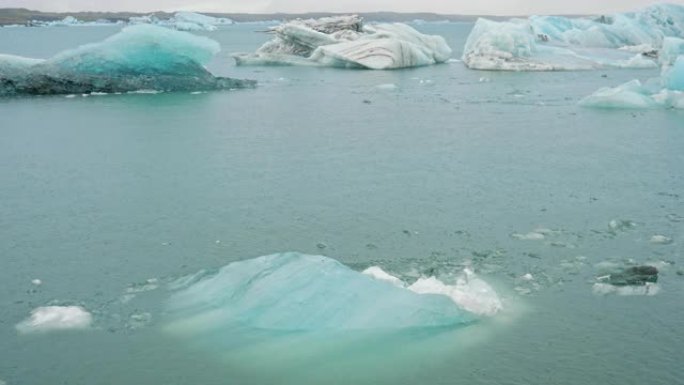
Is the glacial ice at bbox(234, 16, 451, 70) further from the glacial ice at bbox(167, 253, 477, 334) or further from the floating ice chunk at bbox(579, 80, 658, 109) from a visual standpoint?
the glacial ice at bbox(167, 253, 477, 334)

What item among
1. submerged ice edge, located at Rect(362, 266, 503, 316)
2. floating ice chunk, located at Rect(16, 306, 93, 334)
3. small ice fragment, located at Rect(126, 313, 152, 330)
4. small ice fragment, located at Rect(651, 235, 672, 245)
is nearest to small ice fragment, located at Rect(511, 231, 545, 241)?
small ice fragment, located at Rect(651, 235, 672, 245)

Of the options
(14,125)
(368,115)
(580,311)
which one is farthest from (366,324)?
→ (14,125)

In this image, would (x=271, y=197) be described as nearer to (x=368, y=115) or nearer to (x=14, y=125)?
(x=368, y=115)

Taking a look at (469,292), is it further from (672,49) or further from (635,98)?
(672,49)

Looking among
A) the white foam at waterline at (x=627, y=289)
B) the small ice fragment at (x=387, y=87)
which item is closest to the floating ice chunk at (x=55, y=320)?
the white foam at waterline at (x=627, y=289)

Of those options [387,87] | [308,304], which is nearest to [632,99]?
[387,87]

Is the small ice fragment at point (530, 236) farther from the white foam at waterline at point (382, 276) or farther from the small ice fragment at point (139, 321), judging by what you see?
the small ice fragment at point (139, 321)

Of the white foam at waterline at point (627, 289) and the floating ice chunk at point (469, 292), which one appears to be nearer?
the floating ice chunk at point (469, 292)
